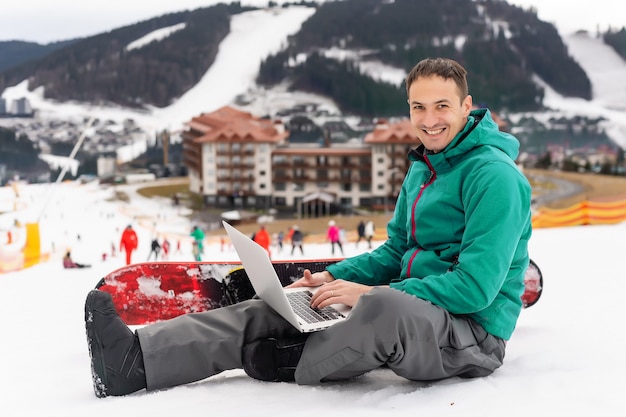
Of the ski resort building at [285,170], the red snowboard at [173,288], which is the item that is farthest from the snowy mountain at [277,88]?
the red snowboard at [173,288]

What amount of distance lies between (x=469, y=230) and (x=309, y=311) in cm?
37

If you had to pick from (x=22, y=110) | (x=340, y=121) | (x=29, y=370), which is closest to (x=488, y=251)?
(x=29, y=370)

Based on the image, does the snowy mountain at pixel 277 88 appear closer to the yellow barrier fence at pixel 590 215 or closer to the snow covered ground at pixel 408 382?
the yellow barrier fence at pixel 590 215

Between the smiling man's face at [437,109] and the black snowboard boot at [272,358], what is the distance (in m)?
0.50

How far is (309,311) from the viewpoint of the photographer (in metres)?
1.40

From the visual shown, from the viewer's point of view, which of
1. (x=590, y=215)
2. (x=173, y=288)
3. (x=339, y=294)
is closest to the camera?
(x=339, y=294)

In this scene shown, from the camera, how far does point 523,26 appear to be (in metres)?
18.0

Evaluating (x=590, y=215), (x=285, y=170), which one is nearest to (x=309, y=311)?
(x=590, y=215)

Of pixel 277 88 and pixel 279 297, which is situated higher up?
pixel 277 88

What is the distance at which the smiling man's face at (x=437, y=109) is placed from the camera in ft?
4.53

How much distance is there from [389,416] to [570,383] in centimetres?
40

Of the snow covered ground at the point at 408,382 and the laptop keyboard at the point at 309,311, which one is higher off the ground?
the laptop keyboard at the point at 309,311

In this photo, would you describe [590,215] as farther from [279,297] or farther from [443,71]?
[279,297]

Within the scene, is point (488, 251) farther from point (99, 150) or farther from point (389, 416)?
point (99, 150)
